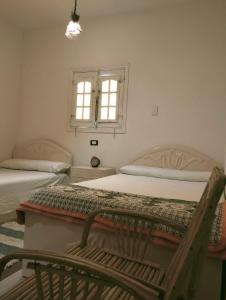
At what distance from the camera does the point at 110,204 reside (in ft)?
5.50

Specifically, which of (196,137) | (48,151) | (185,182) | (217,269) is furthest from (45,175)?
(217,269)

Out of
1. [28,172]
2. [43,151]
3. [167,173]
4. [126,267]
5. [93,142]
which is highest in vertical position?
[93,142]

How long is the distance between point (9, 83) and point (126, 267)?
3.79m

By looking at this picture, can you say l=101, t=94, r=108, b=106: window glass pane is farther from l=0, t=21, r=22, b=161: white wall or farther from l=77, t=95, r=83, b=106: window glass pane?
l=0, t=21, r=22, b=161: white wall

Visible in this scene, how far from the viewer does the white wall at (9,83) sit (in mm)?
4111

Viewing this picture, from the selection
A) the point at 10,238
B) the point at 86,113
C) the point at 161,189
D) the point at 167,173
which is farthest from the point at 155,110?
the point at 10,238

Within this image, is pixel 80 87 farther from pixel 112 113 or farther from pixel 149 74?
pixel 149 74

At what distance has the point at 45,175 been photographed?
345 cm

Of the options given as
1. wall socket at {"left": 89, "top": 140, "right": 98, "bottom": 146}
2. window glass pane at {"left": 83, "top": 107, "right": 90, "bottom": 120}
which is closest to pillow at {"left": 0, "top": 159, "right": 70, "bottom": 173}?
wall socket at {"left": 89, "top": 140, "right": 98, "bottom": 146}

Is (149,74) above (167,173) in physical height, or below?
above

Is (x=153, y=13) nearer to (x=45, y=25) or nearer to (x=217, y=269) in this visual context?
(x=45, y=25)

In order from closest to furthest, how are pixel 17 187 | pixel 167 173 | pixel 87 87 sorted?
pixel 17 187 → pixel 167 173 → pixel 87 87

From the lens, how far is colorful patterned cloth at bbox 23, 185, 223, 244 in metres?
1.48

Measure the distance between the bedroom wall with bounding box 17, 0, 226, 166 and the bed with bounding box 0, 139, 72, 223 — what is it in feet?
0.64
